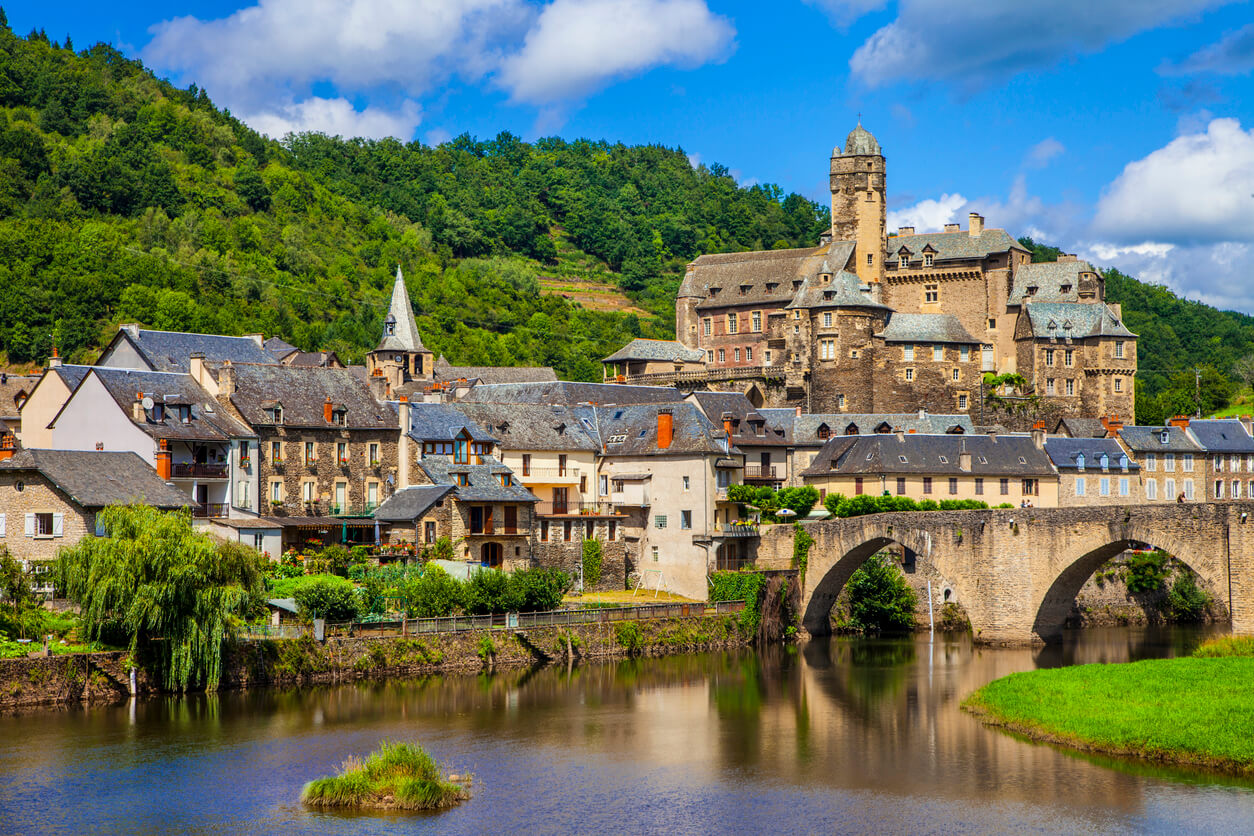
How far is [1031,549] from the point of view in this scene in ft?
198

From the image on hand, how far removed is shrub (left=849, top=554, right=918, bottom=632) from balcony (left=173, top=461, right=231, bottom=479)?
29696 mm

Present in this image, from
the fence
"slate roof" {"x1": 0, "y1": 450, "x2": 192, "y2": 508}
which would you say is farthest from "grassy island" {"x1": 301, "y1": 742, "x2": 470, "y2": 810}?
"slate roof" {"x1": 0, "y1": 450, "x2": 192, "y2": 508}

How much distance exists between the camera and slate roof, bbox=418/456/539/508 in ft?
212

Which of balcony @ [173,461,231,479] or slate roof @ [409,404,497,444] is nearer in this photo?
balcony @ [173,461,231,479]

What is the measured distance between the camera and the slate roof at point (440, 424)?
68.5 meters

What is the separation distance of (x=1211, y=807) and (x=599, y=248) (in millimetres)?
160869

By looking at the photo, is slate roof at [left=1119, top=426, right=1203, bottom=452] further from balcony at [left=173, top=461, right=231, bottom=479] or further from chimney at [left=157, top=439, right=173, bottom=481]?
chimney at [left=157, top=439, right=173, bottom=481]

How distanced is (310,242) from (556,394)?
238 ft

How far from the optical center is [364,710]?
45.9m

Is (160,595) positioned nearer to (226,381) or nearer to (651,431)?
(226,381)

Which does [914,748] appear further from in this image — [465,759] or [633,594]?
[633,594]

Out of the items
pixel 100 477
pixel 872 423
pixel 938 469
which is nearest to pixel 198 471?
pixel 100 477

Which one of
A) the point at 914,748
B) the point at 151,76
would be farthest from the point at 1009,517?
the point at 151,76

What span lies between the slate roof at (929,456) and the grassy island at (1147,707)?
26.8 m
